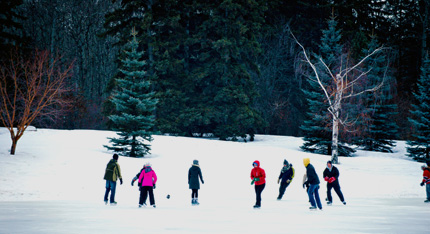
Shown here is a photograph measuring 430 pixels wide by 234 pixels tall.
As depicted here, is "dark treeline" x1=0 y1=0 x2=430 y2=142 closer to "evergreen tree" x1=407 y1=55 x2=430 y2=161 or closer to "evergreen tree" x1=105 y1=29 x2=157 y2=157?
"evergreen tree" x1=407 y1=55 x2=430 y2=161

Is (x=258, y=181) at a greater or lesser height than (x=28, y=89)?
lesser

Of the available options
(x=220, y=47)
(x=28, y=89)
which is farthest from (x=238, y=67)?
(x=28, y=89)

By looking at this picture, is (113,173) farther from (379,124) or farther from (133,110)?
(379,124)

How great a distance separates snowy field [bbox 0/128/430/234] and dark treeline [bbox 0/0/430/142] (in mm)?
5140

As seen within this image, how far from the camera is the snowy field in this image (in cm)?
909

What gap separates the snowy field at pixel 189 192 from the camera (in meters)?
9.09

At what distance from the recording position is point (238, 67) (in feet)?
122

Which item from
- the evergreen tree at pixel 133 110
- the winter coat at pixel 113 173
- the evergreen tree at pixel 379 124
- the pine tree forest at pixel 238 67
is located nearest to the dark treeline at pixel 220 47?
the pine tree forest at pixel 238 67

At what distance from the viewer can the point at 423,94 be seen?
32.8m

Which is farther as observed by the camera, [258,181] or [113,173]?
[113,173]

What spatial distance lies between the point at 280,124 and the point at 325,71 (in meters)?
14.9

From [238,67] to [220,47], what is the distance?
2.35 meters

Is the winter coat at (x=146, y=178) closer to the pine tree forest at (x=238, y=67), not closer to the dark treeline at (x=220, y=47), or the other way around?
the pine tree forest at (x=238, y=67)

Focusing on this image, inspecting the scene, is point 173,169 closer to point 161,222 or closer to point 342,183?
point 342,183
